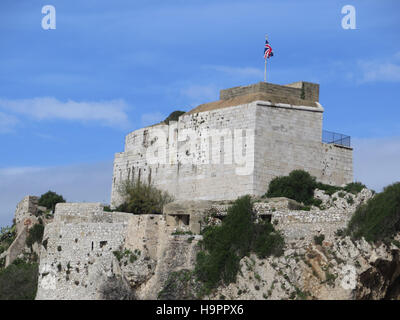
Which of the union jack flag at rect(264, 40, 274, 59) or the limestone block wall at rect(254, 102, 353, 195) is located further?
the union jack flag at rect(264, 40, 274, 59)

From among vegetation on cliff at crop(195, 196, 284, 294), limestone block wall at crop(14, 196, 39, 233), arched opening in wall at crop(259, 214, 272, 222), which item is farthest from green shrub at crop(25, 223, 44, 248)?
arched opening in wall at crop(259, 214, 272, 222)

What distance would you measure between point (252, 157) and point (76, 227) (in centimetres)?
858

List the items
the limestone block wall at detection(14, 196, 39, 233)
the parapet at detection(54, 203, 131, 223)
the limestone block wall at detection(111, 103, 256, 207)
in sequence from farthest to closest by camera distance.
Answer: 1. the limestone block wall at detection(14, 196, 39, 233)
2. the limestone block wall at detection(111, 103, 256, 207)
3. the parapet at detection(54, 203, 131, 223)

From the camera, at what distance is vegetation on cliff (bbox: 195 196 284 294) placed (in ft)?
142

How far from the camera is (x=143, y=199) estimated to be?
50.5 metres

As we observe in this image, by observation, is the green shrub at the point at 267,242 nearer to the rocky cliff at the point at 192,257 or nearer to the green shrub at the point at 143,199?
the rocky cliff at the point at 192,257

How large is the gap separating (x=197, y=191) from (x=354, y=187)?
7.43 metres

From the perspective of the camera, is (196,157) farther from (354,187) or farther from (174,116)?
(354,187)

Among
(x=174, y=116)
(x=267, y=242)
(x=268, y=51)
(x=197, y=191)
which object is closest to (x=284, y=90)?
(x=268, y=51)

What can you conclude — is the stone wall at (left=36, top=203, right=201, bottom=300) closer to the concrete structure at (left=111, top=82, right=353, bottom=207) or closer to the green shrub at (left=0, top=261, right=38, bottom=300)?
the green shrub at (left=0, top=261, right=38, bottom=300)

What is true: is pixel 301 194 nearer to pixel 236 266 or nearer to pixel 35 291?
pixel 236 266

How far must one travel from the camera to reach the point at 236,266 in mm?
43250

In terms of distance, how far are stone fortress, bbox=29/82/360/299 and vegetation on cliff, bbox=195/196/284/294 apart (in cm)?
64
